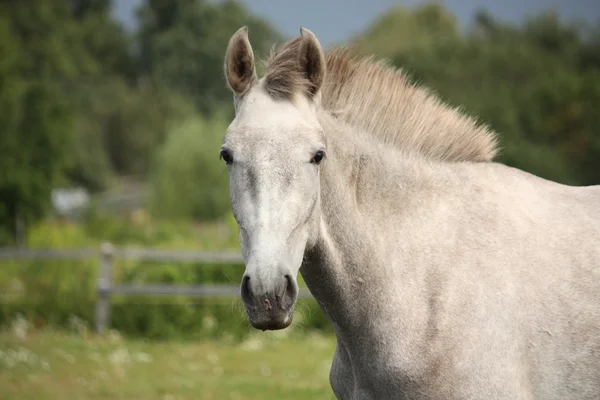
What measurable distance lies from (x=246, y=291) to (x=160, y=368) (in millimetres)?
6652

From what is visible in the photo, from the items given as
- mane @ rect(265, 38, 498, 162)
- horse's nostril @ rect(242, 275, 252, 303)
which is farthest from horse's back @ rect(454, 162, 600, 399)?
horse's nostril @ rect(242, 275, 252, 303)

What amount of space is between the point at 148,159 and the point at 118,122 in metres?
3.78

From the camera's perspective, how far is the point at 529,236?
3.45 metres

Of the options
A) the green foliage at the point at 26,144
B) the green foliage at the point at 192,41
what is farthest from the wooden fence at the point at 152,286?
the green foliage at the point at 192,41

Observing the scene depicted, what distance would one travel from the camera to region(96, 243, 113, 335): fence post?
38.3 feet

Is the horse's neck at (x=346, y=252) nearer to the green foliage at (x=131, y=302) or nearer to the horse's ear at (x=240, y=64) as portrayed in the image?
the horse's ear at (x=240, y=64)

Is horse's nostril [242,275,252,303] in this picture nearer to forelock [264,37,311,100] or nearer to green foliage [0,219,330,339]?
forelock [264,37,311,100]

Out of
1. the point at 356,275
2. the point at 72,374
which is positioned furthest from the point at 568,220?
the point at 72,374

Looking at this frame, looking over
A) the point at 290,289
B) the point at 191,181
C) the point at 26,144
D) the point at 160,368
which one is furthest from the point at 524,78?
the point at 290,289

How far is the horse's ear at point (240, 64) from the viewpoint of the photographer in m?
3.34

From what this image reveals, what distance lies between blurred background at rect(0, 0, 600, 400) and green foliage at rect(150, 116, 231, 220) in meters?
0.07

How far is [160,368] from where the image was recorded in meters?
9.13

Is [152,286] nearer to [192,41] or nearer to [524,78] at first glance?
[192,41]

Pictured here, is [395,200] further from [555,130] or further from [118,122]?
[118,122]
